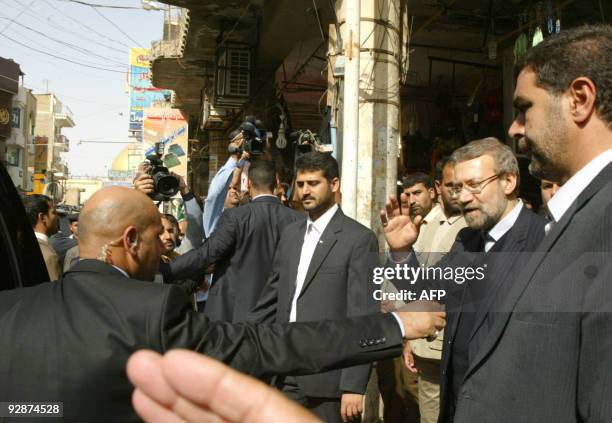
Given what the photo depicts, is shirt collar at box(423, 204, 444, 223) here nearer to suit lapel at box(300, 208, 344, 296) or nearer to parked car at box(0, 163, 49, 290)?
suit lapel at box(300, 208, 344, 296)

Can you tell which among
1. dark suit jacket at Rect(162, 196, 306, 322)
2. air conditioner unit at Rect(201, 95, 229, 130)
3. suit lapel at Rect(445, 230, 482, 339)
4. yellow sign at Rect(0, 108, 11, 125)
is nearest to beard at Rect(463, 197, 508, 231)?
suit lapel at Rect(445, 230, 482, 339)

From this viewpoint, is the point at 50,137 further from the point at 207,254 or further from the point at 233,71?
the point at 207,254

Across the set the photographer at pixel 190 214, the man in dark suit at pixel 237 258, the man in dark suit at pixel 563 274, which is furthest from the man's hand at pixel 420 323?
the photographer at pixel 190 214

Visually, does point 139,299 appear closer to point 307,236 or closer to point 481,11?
point 307,236

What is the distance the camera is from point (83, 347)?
68.2 inches

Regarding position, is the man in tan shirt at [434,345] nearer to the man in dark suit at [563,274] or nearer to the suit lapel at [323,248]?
the suit lapel at [323,248]

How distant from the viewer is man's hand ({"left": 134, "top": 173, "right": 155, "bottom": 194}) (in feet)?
15.5

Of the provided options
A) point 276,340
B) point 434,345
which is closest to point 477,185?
point 434,345

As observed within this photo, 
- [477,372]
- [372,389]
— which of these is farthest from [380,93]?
[477,372]

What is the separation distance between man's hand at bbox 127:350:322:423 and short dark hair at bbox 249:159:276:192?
13.9 feet

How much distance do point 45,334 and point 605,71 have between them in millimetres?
1785

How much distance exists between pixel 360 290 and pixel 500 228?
92cm

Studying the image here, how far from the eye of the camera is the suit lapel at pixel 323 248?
3.51m

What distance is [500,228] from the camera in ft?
9.53
